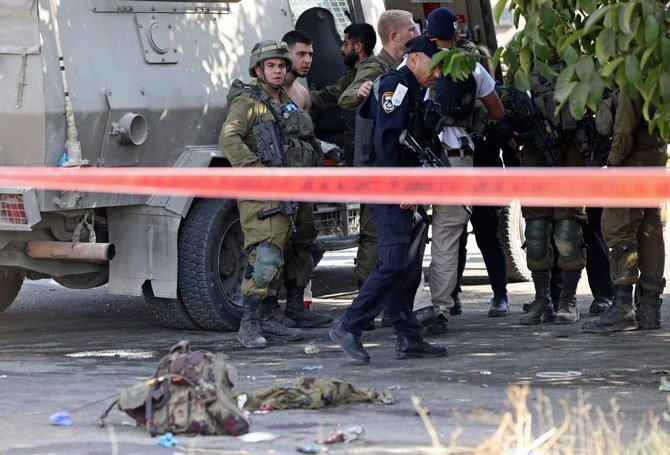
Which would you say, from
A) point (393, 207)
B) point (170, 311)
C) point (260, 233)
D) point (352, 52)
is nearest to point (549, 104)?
point (352, 52)

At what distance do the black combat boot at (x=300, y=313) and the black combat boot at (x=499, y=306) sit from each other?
121cm

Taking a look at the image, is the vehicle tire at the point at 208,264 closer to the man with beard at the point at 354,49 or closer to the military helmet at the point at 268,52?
the military helmet at the point at 268,52

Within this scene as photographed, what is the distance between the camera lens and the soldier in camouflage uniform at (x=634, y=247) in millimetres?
8148

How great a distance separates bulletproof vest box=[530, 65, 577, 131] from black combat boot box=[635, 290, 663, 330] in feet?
3.96

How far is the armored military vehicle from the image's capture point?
776 cm

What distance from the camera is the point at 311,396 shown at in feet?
20.1

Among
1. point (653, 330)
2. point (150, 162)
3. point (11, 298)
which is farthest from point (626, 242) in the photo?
point (11, 298)

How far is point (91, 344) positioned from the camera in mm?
8555

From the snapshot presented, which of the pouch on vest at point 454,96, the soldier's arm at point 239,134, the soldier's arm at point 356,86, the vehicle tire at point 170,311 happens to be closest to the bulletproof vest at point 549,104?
the pouch on vest at point 454,96

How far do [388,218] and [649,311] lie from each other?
7.30 ft

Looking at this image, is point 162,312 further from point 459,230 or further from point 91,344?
point 459,230

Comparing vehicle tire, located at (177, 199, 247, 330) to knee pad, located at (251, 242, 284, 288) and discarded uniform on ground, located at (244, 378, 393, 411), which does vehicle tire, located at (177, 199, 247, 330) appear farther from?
discarded uniform on ground, located at (244, 378, 393, 411)

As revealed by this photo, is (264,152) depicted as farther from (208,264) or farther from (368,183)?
(368,183)

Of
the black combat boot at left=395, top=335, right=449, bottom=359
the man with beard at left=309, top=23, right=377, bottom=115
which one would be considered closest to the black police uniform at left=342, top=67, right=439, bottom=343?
the black combat boot at left=395, top=335, right=449, bottom=359
